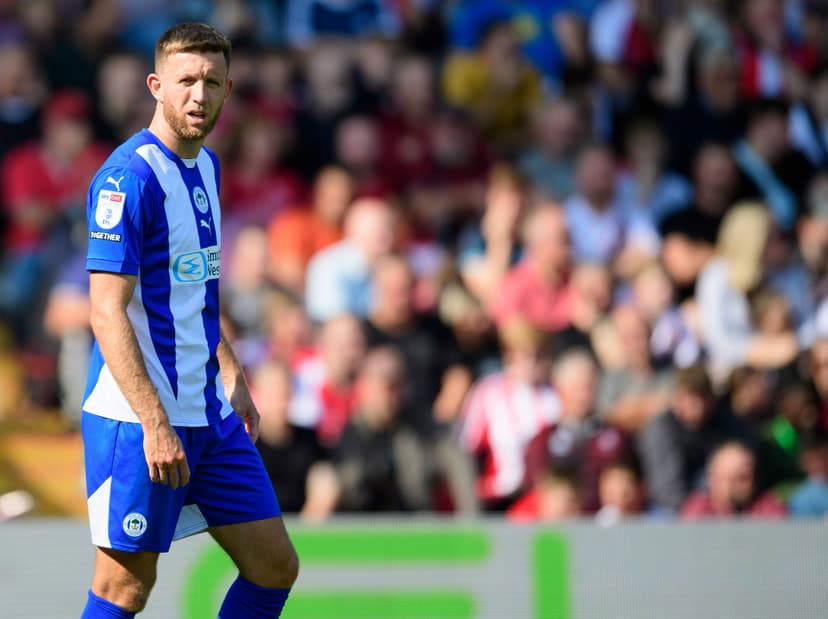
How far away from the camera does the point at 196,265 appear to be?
389cm

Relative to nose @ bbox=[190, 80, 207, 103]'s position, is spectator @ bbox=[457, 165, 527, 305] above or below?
above

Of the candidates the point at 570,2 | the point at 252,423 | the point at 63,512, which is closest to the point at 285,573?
the point at 252,423

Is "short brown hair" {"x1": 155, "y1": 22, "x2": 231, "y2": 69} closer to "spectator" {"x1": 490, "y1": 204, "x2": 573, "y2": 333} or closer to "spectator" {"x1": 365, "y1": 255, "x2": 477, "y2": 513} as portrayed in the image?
"spectator" {"x1": 365, "y1": 255, "x2": 477, "y2": 513}

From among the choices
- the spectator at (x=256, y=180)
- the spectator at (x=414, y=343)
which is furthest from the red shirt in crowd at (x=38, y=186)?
the spectator at (x=414, y=343)

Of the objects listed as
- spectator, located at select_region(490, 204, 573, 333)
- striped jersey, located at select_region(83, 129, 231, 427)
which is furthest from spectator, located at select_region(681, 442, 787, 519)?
striped jersey, located at select_region(83, 129, 231, 427)

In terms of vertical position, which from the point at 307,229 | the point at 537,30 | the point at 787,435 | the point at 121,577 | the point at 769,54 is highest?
the point at 537,30

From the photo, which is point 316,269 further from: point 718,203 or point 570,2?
point 570,2

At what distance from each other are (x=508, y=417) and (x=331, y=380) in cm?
100

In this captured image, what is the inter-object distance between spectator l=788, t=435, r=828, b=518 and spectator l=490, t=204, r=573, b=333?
157 centimetres

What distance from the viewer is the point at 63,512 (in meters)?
7.07

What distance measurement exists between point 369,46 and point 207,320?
5.65 m

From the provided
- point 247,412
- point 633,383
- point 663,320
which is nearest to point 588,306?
point 663,320

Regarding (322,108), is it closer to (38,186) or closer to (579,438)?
(38,186)

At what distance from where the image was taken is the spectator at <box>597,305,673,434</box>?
7344 mm
